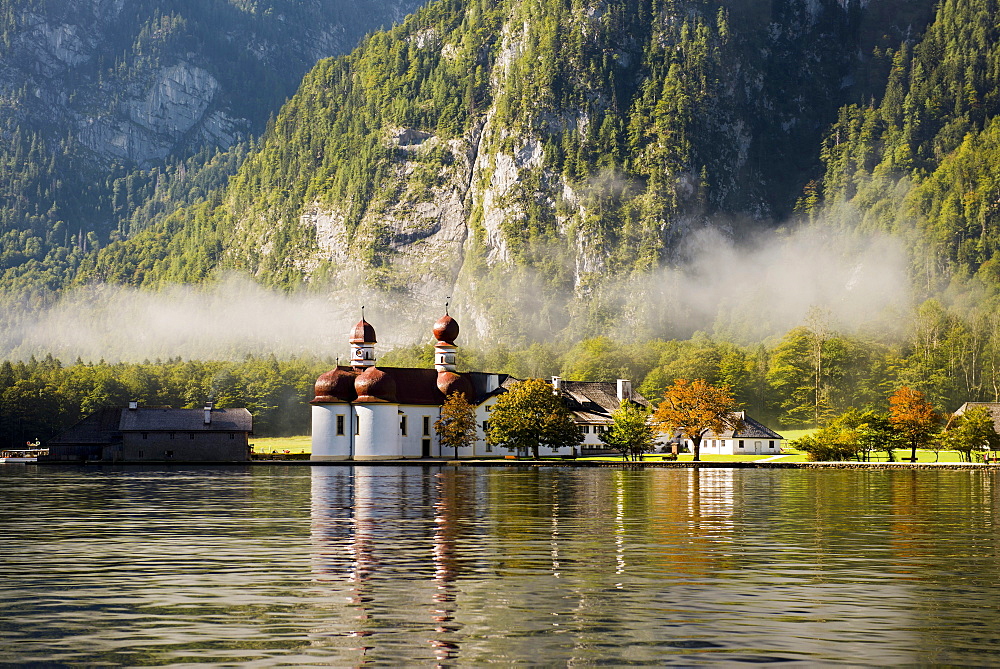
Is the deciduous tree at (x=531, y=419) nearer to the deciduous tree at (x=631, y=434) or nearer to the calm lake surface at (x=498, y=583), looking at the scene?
the deciduous tree at (x=631, y=434)

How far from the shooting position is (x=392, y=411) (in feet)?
553

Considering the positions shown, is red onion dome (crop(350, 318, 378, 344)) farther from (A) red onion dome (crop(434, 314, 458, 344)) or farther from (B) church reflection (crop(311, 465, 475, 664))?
→ (B) church reflection (crop(311, 465, 475, 664))

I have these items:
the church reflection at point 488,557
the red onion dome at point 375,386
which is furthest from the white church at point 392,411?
the church reflection at point 488,557

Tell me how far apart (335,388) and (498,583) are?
454ft

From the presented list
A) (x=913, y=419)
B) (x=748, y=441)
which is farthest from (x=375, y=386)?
(x=913, y=419)

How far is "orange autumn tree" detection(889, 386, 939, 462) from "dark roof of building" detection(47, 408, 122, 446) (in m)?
93.0

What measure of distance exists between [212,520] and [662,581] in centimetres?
2916

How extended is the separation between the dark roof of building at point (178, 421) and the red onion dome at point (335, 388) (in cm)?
990

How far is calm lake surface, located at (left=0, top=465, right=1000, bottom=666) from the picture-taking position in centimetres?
2573

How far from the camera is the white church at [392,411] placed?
168375 mm

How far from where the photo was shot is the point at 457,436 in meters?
166

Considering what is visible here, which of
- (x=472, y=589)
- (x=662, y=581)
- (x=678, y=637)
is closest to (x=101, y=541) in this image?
(x=472, y=589)

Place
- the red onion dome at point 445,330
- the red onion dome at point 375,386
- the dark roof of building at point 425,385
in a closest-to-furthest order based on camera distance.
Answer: the red onion dome at point 375,386, the dark roof of building at point 425,385, the red onion dome at point 445,330

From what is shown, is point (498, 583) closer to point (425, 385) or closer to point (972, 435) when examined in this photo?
point (972, 435)
